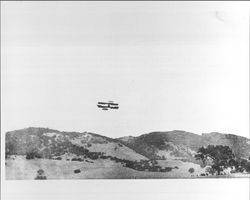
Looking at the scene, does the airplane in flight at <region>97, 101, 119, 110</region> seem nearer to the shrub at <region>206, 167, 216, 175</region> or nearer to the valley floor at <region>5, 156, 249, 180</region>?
Answer: the valley floor at <region>5, 156, 249, 180</region>

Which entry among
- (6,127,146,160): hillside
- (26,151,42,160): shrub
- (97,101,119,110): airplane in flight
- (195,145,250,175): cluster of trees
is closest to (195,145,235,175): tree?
(195,145,250,175): cluster of trees

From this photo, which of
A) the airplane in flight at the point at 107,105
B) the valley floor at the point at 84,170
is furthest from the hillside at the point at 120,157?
the airplane in flight at the point at 107,105

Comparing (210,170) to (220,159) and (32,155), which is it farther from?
(32,155)

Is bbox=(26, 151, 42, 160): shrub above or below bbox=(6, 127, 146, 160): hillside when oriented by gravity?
below

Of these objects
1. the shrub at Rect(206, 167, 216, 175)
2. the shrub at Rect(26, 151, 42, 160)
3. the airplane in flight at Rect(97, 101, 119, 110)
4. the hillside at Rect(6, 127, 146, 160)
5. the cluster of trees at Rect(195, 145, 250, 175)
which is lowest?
the shrub at Rect(206, 167, 216, 175)

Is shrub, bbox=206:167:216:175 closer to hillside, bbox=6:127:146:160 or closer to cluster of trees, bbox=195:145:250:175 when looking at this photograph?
cluster of trees, bbox=195:145:250:175

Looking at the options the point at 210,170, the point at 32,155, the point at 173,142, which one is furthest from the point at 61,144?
the point at 210,170

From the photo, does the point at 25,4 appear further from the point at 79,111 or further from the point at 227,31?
the point at 227,31

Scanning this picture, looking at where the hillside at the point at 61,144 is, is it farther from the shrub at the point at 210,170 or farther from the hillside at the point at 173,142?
the shrub at the point at 210,170
